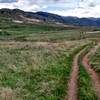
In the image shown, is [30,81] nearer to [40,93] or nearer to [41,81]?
[41,81]

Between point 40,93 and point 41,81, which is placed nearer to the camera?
point 40,93

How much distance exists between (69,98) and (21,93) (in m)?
3.01

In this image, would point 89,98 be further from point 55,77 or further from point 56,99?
point 55,77

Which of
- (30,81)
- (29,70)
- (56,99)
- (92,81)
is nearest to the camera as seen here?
(56,99)

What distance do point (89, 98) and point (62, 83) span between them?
14.7ft

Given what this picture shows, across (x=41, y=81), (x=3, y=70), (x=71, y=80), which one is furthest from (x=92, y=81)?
(x=3, y=70)

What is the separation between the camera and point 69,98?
19.1 meters

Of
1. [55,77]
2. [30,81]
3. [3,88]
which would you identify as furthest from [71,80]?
[3,88]

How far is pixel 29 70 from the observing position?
2698cm

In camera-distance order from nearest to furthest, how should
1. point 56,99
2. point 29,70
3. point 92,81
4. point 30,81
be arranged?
point 56,99 < point 30,81 < point 92,81 < point 29,70

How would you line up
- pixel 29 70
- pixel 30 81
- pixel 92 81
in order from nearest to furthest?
1. pixel 30 81
2. pixel 92 81
3. pixel 29 70

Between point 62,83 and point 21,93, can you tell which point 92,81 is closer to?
point 62,83

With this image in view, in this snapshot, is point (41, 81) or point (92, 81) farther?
point (92, 81)

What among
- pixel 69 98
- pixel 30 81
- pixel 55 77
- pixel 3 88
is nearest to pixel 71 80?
pixel 55 77
